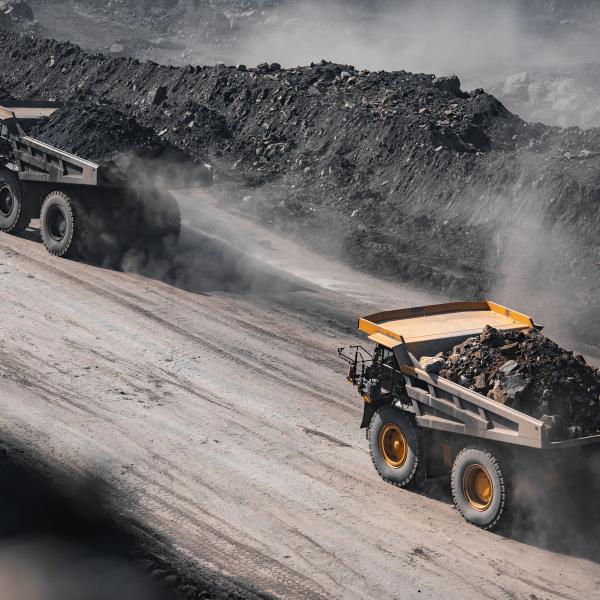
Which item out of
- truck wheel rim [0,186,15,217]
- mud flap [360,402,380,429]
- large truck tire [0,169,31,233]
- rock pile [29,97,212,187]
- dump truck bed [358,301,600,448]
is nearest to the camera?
dump truck bed [358,301,600,448]

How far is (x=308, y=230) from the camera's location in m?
20.8

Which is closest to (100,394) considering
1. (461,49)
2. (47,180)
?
(47,180)

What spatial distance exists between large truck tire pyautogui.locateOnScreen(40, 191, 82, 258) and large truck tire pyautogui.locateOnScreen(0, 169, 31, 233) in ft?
1.97

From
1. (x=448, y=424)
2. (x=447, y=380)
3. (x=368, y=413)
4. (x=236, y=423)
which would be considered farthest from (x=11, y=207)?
(x=448, y=424)

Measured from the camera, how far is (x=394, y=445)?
33.9 feet

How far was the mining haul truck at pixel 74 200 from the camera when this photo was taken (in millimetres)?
16547

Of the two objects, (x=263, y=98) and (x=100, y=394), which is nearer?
(x=100, y=394)

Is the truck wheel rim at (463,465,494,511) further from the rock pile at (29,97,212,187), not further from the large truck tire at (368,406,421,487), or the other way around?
the rock pile at (29,97,212,187)

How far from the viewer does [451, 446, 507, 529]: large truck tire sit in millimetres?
8898

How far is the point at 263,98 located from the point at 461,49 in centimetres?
2826

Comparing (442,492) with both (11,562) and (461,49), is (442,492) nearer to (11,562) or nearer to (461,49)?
(11,562)

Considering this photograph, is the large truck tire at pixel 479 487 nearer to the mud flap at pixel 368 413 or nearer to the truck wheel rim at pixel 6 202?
the mud flap at pixel 368 413

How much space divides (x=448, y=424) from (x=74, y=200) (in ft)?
30.7

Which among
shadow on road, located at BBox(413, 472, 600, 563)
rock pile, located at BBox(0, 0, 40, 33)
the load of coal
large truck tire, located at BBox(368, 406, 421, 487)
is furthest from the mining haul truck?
rock pile, located at BBox(0, 0, 40, 33)
